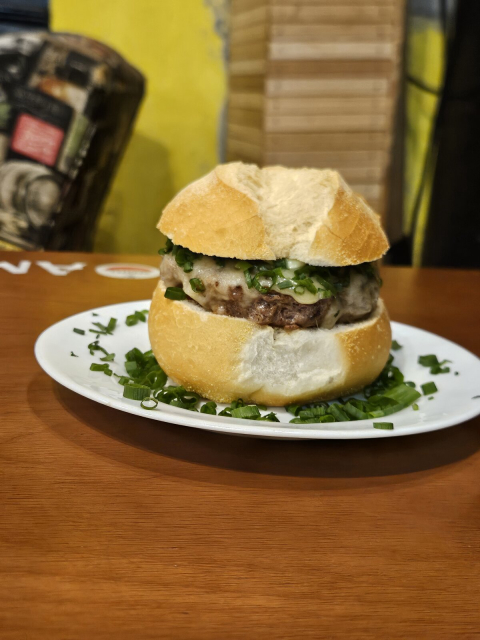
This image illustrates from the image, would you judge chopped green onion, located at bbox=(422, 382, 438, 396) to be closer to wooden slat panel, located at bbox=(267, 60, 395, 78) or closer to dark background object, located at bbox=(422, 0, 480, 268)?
wooden slat panel, located at bbox=(267, 60, 395, 78)

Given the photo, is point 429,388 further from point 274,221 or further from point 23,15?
point 23,15

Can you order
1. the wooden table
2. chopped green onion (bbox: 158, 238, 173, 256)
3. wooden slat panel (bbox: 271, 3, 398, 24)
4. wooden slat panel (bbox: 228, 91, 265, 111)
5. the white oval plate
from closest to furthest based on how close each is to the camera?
the wooden table
the white oval plate
chopped green onion (bbox: 158, 238, 173, 256)
wooden slat panel (bbox: 271, 3, 398, 24)
wooden slat panel (bbox: 228, 91, 265, 111)

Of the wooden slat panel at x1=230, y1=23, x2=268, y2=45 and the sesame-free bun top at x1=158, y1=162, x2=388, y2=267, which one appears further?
the wooden slat panel at x1=230, y1=23, x2=268, y2=45

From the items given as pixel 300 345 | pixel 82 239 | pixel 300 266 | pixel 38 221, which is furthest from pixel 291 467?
pixel 82 239

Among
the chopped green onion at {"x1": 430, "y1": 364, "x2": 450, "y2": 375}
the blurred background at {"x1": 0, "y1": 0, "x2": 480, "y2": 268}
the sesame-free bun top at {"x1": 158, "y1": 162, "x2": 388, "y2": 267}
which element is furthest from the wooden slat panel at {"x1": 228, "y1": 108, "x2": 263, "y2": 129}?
the chopped green onion at {"x1": 430, "y1": 364, "x2": 450, "y2": 375}

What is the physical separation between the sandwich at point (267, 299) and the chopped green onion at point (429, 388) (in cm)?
9

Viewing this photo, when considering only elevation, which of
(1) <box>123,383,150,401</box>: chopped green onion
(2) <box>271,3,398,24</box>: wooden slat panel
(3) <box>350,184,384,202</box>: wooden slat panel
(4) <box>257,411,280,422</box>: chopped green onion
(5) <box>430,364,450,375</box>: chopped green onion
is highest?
(2) <box>271,3,398,24</box>: wooden slat panel

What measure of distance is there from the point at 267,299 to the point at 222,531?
1.54 ft

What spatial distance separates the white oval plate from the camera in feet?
3.15

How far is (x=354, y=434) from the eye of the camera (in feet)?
3.16

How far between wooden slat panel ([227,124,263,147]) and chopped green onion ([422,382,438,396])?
2521 millimetres

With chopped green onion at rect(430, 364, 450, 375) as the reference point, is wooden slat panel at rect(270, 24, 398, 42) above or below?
above

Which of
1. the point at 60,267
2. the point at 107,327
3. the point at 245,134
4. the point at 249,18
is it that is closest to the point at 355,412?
the point at 107,327

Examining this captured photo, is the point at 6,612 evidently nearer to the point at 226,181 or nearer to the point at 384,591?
the point at 384,591
